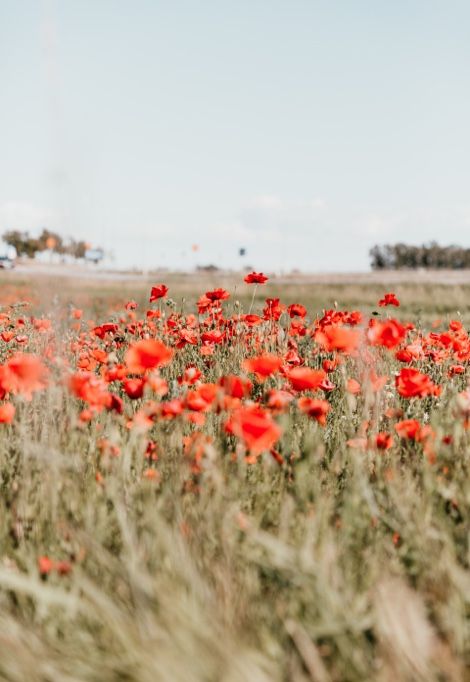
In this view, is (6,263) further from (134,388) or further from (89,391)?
(89,391)

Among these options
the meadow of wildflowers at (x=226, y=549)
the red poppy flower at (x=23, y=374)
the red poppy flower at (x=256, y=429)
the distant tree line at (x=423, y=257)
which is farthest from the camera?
the distant tree line at (x=423, y=257)

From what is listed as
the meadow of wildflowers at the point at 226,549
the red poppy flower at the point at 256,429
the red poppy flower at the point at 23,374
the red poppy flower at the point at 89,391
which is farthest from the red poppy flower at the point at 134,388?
the red poppy flower at the point at 256,429

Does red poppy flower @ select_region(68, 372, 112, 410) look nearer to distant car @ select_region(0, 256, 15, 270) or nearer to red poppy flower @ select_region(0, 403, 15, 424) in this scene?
red poppy flower @ select_region(0, 403, 15, 424)

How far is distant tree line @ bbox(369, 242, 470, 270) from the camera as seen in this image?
372 ft

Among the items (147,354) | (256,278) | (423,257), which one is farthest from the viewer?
(423,257)

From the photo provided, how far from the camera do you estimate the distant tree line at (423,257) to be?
113500mm

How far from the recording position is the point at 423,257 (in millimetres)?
114625

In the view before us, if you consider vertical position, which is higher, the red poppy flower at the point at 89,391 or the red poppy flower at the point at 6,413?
the red poppy flower at the point at 89,391

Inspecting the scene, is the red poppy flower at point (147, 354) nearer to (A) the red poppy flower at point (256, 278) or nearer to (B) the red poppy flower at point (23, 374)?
(B) the red poppy flower at point (23, 374)

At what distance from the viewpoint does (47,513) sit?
1.95m

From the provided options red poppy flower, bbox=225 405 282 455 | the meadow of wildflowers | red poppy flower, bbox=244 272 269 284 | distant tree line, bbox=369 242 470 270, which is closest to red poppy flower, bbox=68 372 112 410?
the meadow of wildflowers

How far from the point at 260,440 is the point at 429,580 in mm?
517

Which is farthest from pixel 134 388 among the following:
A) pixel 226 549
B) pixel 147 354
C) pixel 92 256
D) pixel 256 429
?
pixel 92 256

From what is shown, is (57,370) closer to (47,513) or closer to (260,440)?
(47,513)
